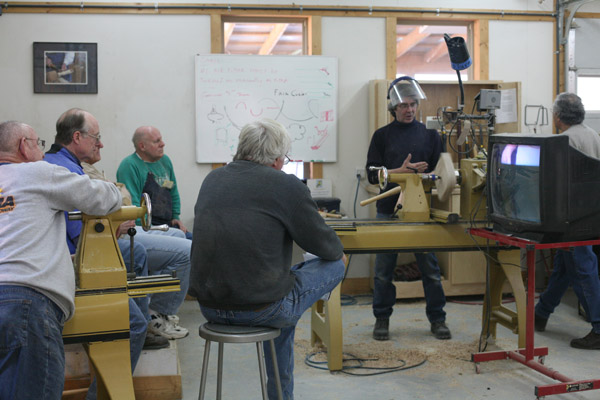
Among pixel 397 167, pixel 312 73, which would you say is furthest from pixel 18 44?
pixel 397 167

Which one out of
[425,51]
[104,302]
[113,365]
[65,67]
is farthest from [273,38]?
[113,365]

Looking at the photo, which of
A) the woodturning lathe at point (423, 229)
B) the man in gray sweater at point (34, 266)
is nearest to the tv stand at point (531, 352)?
the woodturning lathe at point (423, 229)

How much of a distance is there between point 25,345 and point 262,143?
1078 mm

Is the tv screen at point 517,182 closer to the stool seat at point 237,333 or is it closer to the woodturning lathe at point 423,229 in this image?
the woodturning lathe at point 423,229

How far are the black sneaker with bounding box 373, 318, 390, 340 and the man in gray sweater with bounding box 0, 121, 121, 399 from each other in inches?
89.3

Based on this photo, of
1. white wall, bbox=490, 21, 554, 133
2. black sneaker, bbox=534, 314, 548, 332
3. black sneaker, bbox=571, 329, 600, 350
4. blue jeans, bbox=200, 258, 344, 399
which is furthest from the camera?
white wall, bbox=490, 21, 554, 133

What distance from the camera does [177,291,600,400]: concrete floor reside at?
10.5ft

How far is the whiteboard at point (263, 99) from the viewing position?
5168 millimetres

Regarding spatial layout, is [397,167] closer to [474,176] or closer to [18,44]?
[474,176]

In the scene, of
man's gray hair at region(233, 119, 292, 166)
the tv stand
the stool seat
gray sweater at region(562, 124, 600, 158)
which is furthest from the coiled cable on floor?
gray sweater at region(562, 124, 600, 158)

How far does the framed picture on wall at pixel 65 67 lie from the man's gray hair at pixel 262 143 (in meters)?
3.05

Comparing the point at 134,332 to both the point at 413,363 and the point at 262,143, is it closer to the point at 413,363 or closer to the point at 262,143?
the point at 262,143

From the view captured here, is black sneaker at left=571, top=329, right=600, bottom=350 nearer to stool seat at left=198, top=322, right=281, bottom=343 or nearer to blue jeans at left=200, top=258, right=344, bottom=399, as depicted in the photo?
blue jeans at left=200, top=258, right=344, bottom=399

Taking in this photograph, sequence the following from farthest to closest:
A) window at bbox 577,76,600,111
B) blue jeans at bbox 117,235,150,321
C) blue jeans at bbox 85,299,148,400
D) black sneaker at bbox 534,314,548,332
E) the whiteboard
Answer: window at bbox 577,76,600,111 < the whiteboard < black sneaker at bbox 534,314,548,332 < blue jeans at bbox 117,235,150,321 < blue jeans at bbox 85,299,148,400
